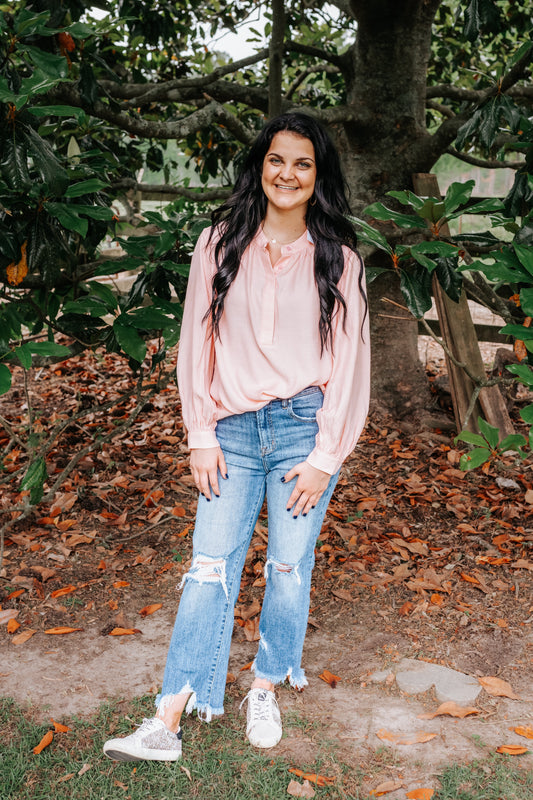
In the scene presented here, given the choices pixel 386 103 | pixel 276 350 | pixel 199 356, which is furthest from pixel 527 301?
pixel 386 103

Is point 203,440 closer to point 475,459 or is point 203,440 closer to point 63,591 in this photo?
point 475,459

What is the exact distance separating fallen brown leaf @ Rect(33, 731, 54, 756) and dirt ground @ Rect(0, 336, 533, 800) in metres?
0.11

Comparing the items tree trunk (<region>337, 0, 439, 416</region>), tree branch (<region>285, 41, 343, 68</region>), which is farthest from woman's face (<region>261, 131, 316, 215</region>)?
tree branch (<region>285, 41, 343, 68</region>)

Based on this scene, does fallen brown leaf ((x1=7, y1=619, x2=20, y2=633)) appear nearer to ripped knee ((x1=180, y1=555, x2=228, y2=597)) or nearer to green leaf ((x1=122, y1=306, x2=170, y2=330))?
ripped knee ((x1=180, y1=555, x2=228, y2=597))

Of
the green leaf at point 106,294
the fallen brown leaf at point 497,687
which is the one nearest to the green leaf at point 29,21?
the green leaf at point 106,294

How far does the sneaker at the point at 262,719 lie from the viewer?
207 cm

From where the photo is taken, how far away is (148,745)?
197 centimetres

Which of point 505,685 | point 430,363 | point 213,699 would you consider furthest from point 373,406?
point 213,699

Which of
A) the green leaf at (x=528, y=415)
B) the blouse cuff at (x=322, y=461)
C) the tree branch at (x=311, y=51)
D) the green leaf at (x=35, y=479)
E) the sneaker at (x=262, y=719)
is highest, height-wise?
the tree branch at (x=311, y=51)

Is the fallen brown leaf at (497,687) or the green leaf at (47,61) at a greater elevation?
the green leaf at (47,61)

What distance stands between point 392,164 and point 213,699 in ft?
10.1

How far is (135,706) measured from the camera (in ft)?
7.38

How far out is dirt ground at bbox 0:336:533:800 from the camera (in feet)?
7.34

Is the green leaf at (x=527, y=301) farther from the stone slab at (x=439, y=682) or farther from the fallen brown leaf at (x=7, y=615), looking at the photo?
the fallen brown leaf at (x=7, y=615)
